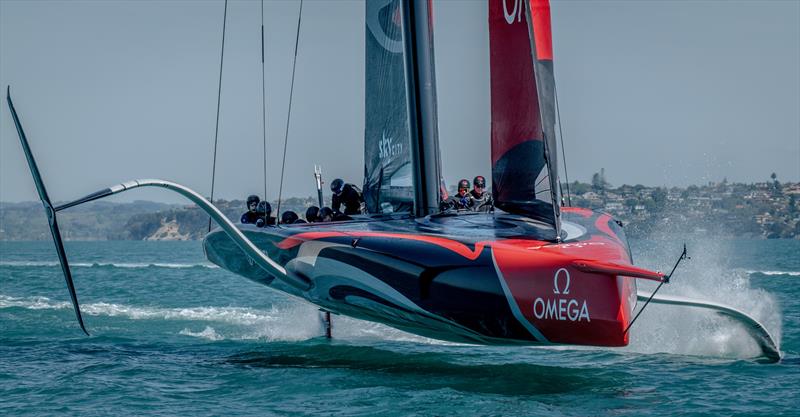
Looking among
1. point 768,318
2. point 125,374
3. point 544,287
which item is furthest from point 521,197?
point 768,318

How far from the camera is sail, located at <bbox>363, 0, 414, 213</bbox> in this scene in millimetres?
9648

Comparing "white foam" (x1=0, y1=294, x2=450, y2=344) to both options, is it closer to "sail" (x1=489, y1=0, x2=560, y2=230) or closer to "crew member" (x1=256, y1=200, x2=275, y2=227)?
"crew member" (x1=256, y1=200, x2=275, y2=227)

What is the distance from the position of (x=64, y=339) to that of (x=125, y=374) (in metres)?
2.74

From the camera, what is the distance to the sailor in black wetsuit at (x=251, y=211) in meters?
10.0

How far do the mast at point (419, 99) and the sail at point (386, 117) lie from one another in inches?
12.0

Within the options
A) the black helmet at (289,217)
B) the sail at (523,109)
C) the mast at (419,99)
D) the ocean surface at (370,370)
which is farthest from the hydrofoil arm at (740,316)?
the black helmet at (289,217)

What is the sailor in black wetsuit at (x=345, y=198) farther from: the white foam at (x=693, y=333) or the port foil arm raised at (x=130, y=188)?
the white foam at (x=693, y=333)

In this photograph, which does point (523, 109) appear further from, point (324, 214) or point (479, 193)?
point (324, 214)

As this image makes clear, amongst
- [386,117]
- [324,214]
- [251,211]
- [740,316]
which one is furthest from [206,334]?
[740,316]

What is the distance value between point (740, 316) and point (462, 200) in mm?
2857

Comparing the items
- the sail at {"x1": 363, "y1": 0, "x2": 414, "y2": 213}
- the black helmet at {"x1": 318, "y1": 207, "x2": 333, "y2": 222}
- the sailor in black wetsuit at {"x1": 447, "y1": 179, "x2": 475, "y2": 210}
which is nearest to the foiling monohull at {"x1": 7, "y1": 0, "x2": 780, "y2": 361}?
the sail at {"x1": 363, "y1": 0, "x2": 414, "y2": 213}

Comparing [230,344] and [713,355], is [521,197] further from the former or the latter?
[230,344]

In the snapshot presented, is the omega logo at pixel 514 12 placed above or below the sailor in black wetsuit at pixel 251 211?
above

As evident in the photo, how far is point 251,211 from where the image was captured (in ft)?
33.0
